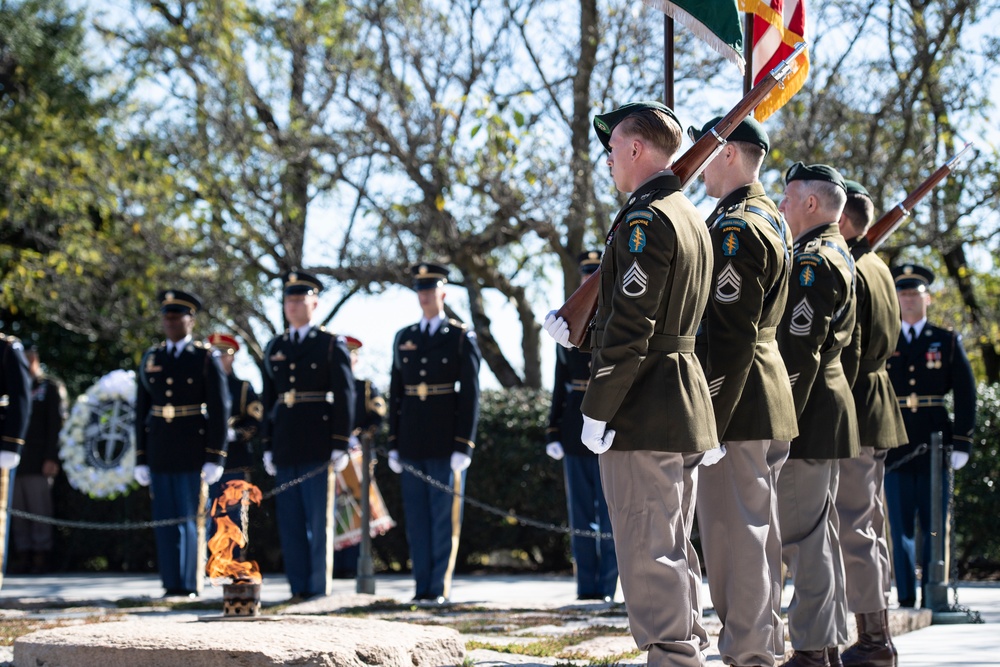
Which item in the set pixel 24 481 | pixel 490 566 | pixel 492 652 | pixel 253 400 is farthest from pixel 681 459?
pixel 24 481

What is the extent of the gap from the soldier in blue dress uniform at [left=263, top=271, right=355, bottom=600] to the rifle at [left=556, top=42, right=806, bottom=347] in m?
4.32

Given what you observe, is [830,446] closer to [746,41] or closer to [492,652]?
[492,652]

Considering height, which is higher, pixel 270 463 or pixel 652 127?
pixel 652 127

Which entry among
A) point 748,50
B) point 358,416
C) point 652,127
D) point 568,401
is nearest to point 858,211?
point 748,50

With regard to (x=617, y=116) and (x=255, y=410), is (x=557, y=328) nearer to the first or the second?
(x=617, y=116)

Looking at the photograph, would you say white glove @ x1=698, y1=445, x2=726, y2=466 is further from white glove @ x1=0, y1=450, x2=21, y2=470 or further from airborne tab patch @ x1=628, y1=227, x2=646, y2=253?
white glove @ x1=0, y1=450, x2=21, y2=470

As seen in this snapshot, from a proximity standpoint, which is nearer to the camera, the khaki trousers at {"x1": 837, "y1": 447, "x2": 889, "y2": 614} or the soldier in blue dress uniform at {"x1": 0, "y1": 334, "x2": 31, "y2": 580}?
the khaki trousers at {"x1": 837, "y1": 447, "x2": 889, "y2": 614}

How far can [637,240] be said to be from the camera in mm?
4246

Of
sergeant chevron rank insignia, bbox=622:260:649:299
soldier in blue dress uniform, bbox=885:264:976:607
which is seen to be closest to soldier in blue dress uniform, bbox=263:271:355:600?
soldier in blue dress uniform, bbox=885:264:976:607

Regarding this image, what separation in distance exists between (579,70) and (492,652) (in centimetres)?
773

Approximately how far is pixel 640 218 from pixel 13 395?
6480mm

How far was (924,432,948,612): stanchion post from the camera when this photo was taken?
7.57 metres

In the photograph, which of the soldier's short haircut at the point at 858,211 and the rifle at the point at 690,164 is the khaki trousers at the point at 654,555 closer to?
the rifle at the point at 690,164

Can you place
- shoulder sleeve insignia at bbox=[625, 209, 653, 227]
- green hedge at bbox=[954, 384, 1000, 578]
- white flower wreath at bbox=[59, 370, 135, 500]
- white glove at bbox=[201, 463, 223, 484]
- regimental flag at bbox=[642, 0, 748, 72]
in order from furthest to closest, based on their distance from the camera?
white flower wreath at bbox=[59, 370, 135, 500] → green hedge at bbox=[954, 384, 1000, 578] → white glove at bbox=[201, 463, 223, 484] → regimental flag at bbox=[642, 0, 748, 72] → shoulder sleeve insignia at bbox=[625, 209, 653, 227]
